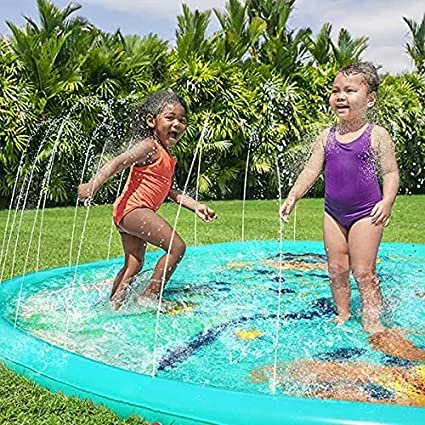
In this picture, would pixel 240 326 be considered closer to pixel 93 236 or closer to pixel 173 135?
pixel 173 135

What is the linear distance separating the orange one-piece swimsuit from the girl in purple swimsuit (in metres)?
0.78

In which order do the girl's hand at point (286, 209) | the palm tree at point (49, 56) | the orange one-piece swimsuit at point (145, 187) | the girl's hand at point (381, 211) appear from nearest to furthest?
the girl's hand at point (381, 211) → the girl's hand at point (286, 209) → the orange one-piece swimsuit at point (145, 187) → the palm tree at point (49, 56)

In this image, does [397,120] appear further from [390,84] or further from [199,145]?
[199,145]

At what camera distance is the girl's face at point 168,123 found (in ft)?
13.7

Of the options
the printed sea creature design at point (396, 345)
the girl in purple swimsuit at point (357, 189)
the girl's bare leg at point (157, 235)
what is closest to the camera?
the printed sea creature design at point (396, 345)

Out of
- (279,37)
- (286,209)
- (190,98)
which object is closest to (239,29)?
(279,37)

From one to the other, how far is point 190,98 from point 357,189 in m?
8.42

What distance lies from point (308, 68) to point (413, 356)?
10.5 m

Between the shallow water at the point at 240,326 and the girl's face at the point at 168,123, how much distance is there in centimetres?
89

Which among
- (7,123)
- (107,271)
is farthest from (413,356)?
(7,123)

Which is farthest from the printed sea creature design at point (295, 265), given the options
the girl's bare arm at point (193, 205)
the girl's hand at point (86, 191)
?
the girl's hand at point (86, 191)

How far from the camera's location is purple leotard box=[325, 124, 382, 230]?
3.80 m

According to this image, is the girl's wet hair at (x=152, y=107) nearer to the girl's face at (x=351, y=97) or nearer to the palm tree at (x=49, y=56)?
the girl's face at (x=351, y=97)

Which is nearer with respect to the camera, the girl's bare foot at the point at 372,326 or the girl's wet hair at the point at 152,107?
the girl's bare foot at the point at 372,326
